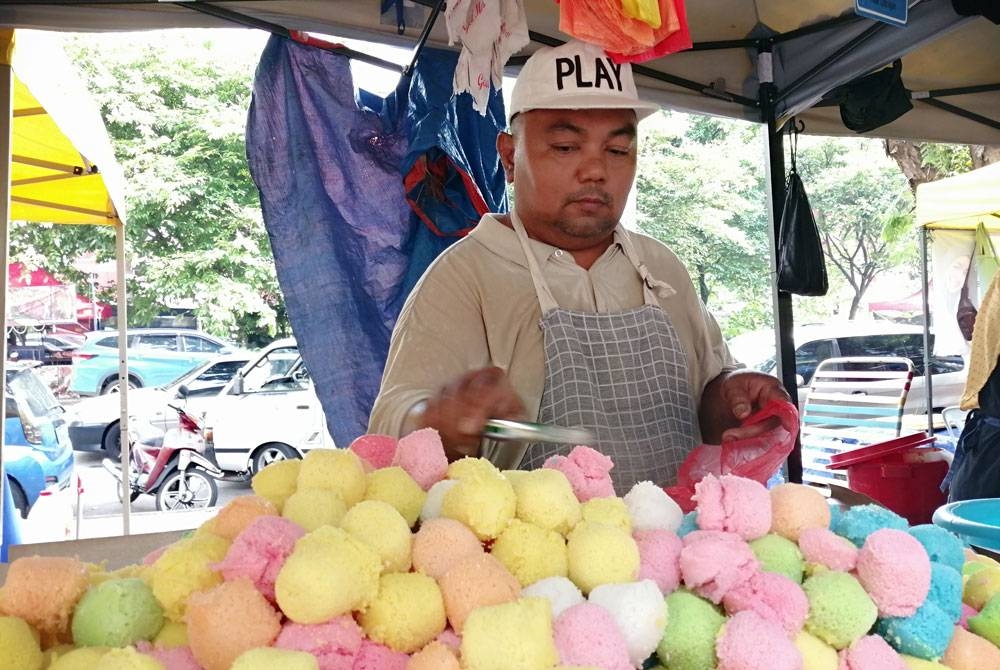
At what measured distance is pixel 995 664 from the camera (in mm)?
923

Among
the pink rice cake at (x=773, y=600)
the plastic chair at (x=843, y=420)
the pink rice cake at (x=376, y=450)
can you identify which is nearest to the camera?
the pink rice cake at (x=773, y=600)

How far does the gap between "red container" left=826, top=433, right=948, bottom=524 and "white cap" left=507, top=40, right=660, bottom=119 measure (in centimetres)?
286

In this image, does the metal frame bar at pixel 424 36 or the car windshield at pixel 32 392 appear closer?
the metal frame bar at pixel 424 36

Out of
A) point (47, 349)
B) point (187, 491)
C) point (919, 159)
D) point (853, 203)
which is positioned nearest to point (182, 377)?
point (47, 349)

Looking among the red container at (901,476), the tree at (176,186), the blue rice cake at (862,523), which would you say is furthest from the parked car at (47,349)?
the blue rice cake at (862,523)

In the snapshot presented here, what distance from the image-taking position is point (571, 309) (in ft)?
6.27

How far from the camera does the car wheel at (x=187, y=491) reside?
785 centimetres

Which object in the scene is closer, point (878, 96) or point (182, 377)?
point (878, 96)

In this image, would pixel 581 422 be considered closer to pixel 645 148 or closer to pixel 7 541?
pixel 7 541

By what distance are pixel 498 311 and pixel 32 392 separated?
22.3 feet

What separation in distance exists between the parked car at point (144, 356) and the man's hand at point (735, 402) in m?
12.7

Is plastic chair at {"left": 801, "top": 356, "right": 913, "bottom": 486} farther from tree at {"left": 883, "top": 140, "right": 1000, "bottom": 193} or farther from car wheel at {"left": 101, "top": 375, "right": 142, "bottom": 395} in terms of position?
car wheel at {"left": 101, "top": 375, "right": 142, "bottom": 395}

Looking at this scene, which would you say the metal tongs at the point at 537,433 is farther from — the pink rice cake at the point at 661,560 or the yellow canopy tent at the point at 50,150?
the yellow canopy tent at the point at 50,150

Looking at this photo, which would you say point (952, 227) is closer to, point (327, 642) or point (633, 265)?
point (633, 265)
